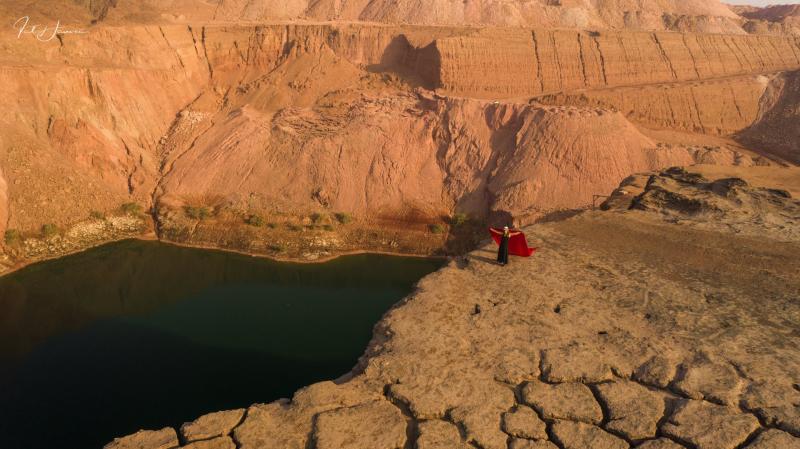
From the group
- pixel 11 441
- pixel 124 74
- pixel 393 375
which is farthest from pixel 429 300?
pixel 124 74

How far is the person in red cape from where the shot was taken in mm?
10547

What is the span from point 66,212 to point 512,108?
2075cm

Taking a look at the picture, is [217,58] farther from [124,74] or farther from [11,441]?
[11,441]

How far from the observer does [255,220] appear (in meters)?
22.6

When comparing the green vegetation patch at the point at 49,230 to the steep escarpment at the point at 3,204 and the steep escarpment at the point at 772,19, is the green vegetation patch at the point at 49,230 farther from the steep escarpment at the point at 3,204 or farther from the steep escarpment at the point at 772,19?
the steep escarpment at the point at 772,19

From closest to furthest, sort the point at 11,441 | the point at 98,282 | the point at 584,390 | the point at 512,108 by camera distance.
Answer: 1. the point at 584,390
2. the point at 11,441
3. the point at 98,282
4. the point at 512,108

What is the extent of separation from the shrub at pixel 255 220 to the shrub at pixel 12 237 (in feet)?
28.5

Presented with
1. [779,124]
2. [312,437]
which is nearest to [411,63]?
[779,124]

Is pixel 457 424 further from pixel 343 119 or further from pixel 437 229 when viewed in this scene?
pixel 343 119

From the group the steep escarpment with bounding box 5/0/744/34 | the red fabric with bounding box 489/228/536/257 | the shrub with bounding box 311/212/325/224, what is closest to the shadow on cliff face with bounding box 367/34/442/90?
the shrub with bounding box 311/212/325/224

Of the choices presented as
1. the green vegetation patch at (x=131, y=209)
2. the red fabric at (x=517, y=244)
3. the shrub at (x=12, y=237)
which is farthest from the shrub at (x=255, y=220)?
the red fabric at (x=517, y=244)

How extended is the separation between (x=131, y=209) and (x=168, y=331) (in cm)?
1081

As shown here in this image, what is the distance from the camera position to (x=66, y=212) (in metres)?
21.8

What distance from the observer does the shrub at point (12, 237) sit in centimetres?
1994
